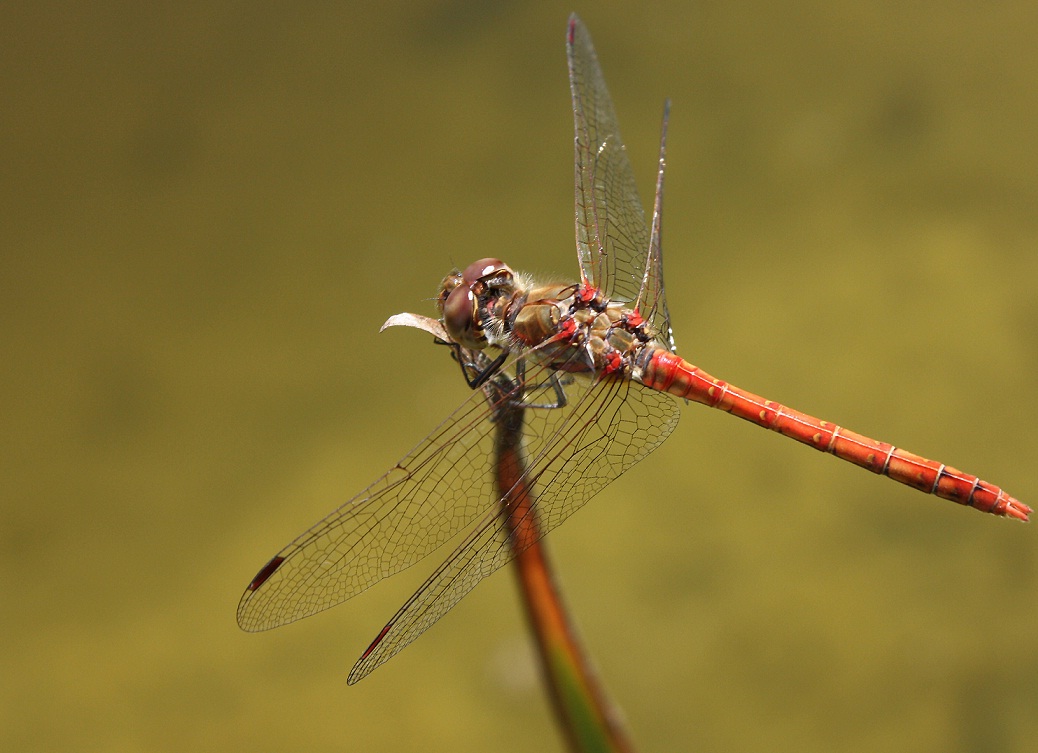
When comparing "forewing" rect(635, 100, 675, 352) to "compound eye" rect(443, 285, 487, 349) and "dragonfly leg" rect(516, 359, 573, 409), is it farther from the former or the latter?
"compound eye" rect(443, 285, 487, 349)

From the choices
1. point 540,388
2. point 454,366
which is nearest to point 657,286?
point 540,388

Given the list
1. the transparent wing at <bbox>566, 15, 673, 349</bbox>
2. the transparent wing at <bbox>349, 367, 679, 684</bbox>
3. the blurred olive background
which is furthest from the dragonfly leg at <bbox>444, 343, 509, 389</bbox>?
the blurred olive background

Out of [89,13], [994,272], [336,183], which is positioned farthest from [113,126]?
[994,272]

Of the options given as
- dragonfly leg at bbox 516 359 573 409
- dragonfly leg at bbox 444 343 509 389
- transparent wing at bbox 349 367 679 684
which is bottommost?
transparent wing at bbox 349 367 679 684

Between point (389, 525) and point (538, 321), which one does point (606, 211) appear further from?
point (389, 525)

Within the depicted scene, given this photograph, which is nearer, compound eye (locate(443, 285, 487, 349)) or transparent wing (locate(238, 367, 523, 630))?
transparent wing (locate(238, 367, 523, 630))

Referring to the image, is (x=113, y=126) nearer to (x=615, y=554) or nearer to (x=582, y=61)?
(x=582, y=61)
